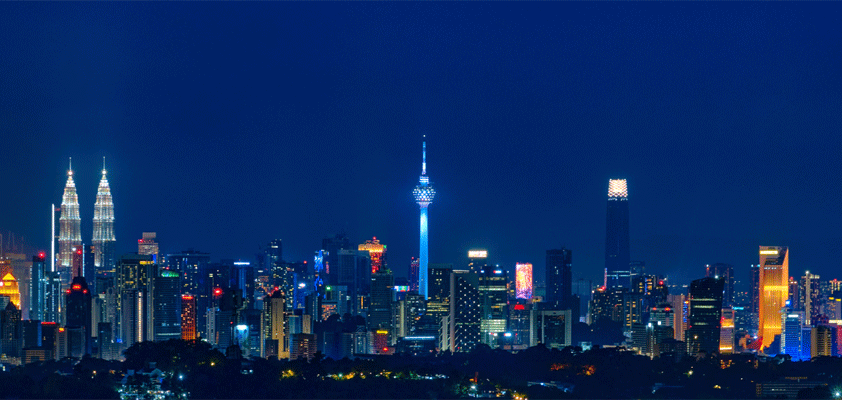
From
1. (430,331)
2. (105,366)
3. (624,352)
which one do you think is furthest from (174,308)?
(624,352)

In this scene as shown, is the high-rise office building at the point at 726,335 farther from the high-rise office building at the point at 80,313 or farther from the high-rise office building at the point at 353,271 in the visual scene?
the high-rise office building at the point at 80,313

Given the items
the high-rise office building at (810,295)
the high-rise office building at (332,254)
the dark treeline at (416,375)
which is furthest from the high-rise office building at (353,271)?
the dark treeline at (416,375)

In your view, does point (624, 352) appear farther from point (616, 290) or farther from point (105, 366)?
point (616, 290)

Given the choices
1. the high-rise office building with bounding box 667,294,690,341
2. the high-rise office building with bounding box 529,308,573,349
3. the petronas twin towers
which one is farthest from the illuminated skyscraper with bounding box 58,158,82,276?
the high-rise office building with bounding box 667,294,690,341

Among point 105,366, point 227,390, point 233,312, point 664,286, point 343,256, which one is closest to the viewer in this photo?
point 227,390

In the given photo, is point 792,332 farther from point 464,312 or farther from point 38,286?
point 38,286

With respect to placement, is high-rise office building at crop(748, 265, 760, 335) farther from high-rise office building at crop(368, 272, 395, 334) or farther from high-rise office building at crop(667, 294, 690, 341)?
high-rise office building at crop(368, 272, 395, 334)
